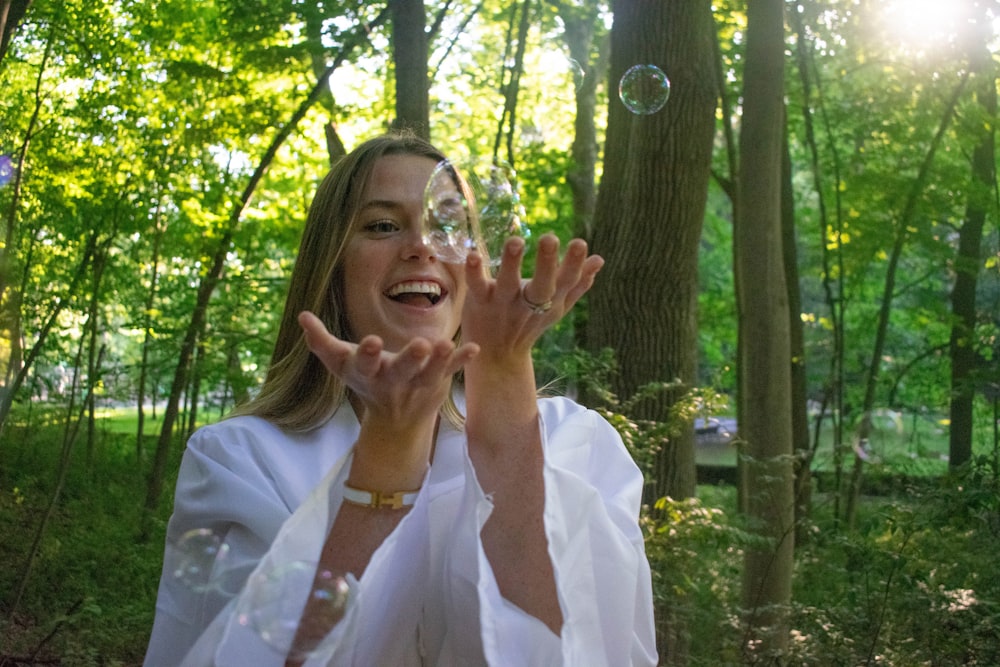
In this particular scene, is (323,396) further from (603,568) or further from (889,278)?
(889,278)

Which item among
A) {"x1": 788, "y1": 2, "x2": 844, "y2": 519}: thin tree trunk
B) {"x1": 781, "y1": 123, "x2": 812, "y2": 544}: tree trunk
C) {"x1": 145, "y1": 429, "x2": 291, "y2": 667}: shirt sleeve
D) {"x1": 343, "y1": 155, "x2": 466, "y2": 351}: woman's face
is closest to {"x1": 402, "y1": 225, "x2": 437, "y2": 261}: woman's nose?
{"x1": 343, "y1": 155, "x2": 466, "y2": 351}: woman's face

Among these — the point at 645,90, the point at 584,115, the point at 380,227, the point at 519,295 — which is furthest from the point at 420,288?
the point at 584,115

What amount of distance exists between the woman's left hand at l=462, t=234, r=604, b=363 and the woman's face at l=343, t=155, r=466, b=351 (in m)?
Result: 0.37

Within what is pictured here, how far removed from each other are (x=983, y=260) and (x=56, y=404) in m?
13.3

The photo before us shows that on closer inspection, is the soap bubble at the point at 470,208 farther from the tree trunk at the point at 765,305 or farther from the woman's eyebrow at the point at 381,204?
the tree trunk at the point at 765,305

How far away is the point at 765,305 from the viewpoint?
22.3ft

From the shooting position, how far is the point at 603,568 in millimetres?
2166

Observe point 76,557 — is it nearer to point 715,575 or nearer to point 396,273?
point 715,575

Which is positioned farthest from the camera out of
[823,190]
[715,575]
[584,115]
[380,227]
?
[584,115]

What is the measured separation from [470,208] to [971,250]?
1258cm

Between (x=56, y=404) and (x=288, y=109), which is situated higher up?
(x=288, y=109)

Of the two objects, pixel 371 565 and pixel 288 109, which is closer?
pixel 371 565

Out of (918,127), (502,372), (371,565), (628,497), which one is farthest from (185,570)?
(918,127)

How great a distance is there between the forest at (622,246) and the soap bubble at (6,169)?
3 centimetres
